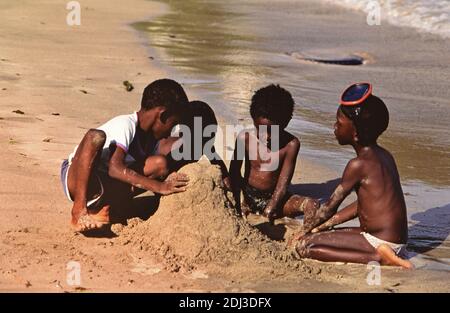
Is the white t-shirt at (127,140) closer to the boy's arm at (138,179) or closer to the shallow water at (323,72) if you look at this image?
the boy's arm at (138,179)

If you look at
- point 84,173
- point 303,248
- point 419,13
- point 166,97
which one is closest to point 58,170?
point 84,173

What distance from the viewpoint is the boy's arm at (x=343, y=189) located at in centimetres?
490

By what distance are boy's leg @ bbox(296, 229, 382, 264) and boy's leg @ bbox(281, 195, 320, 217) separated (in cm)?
53

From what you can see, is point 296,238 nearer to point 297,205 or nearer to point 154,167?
point 297,205

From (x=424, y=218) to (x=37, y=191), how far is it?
2.52 m

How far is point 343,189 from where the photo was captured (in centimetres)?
493

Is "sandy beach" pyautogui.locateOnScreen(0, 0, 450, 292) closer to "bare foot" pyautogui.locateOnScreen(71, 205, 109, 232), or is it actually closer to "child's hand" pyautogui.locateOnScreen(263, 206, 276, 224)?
"bare foot" pyautogui.locateOnScreen(71, 205, 109, 232)

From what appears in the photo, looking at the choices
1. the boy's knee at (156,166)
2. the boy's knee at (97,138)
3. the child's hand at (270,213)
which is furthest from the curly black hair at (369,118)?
the boy's knee at (97,138)

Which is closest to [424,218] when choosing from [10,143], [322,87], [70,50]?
[10,143]

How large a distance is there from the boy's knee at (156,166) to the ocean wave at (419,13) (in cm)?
935

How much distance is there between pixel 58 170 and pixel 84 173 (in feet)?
3.61

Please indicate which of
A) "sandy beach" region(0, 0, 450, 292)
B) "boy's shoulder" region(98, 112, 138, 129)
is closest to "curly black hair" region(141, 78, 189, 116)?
"boy's shoulder" region(98, 112, 138, 129)

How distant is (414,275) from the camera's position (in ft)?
15.3

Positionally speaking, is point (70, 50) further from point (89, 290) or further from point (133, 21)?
point (89, 290)
